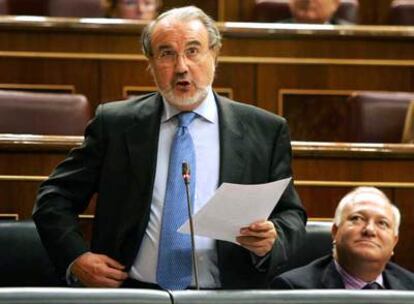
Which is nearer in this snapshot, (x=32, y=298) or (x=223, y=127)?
(x=32, y=298)

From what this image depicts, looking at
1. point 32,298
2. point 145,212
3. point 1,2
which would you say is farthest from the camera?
point 1,2

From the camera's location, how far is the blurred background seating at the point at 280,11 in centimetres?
448

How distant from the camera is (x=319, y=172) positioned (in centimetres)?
281

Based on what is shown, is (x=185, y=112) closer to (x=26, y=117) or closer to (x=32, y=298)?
(x=32, y=298)

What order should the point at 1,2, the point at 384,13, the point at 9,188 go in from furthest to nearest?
1. the point at 384,13
2. the point at 1,2
3. the point at 9,188

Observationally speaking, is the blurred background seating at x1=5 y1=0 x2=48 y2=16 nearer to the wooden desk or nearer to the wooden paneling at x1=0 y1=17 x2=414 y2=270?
the wooden paneling at x1=0 y1=17 x2=414 y2=270

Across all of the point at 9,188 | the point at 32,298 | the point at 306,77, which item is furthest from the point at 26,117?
the point at 32,298

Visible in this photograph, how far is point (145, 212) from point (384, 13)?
129 inches

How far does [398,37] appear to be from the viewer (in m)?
3.80

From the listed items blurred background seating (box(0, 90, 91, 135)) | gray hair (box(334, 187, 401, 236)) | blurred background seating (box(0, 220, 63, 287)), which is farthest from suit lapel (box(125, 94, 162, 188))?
blurred background seating (box(0, 90, 91, 135))

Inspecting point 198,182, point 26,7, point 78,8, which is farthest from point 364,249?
point 26,7

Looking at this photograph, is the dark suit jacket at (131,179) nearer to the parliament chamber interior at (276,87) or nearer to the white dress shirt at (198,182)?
the white dress shirt at (198,182)

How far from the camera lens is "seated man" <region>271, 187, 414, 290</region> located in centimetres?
243

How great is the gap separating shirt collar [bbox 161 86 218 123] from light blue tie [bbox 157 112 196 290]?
0.17ft
